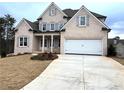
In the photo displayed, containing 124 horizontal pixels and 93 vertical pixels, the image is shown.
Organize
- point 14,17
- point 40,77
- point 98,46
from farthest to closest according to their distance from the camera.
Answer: point 14,17, point 98,46, point 40,77

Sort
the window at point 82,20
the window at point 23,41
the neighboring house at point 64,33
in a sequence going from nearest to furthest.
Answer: the neighboring house at point 64,33, the window at point 82,20, the window at point 23,41

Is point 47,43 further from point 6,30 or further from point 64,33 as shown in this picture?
point 6,30

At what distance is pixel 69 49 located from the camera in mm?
31844

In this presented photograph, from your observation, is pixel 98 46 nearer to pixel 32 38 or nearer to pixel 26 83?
pixel 32 38

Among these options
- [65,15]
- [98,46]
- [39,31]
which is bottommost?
[98,46]

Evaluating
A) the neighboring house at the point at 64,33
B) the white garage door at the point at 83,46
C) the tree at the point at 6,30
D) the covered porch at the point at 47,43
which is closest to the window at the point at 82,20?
the neighboring house at the point at 64,33

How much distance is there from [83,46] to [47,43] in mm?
8524

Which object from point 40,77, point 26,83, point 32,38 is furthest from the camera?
point 32,38

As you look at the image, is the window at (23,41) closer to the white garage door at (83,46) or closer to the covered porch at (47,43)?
the covered porch at (47,43)

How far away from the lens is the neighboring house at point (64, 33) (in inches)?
1215

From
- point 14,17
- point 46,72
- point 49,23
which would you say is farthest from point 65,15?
point 46,72

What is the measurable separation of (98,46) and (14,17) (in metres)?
24.4

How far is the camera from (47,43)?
124 ft

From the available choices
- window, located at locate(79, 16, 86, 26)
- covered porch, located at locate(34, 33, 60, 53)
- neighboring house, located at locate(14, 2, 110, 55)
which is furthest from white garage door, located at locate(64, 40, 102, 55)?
covered porch, located at locate(34, 33, 60, 53)
